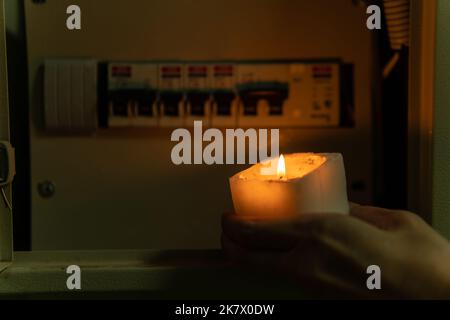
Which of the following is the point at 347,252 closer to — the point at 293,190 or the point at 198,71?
the point at 293,190

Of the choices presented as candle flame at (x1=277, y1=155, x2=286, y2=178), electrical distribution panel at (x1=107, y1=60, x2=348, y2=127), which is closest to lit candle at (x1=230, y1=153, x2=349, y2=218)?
candle flame at (x1=277, y1=155, x2=286, y2=178)

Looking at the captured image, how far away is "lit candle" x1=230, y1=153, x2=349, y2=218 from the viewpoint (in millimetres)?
553

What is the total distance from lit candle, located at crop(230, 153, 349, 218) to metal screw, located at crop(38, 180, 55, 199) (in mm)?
773

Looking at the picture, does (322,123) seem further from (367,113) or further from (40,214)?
(40,214)

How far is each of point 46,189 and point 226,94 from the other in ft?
1.46

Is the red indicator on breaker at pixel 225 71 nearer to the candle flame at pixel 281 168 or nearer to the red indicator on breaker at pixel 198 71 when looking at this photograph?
the red indicator on breaker at pixel 198 71

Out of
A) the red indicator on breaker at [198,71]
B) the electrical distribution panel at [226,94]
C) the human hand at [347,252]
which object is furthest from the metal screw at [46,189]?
the human hand at [347,252]

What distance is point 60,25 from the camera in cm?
125

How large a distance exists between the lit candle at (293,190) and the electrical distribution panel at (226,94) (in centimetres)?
64

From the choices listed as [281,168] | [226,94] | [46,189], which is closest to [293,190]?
[281,168]

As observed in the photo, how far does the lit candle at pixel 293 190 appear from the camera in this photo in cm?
55
